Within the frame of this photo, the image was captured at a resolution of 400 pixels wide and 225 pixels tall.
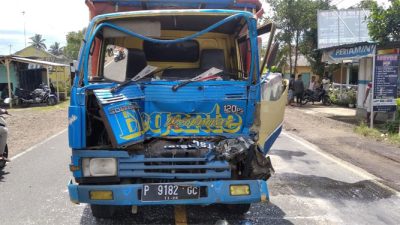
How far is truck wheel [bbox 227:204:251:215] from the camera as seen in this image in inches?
212

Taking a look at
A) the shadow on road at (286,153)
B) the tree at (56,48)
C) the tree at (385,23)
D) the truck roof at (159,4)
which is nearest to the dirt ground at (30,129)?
the truck roof at (159,4)

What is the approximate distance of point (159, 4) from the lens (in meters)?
6.53

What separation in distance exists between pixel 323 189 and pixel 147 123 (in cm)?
336

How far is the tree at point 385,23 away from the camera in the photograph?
554 inches

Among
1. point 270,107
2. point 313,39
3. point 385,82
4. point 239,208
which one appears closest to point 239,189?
point 239,208

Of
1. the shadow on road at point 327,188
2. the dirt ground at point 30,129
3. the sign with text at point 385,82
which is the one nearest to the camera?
the shadow on road at point 327,188

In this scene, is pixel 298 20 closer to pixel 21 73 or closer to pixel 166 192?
pixel 21 73

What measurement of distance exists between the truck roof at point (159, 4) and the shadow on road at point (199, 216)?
2.84 meters

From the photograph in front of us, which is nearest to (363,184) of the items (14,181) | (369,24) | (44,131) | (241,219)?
(241,219)

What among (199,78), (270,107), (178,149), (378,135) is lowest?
(378,135)

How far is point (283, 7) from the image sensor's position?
105 ft

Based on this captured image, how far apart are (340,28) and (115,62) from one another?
81.0 feet

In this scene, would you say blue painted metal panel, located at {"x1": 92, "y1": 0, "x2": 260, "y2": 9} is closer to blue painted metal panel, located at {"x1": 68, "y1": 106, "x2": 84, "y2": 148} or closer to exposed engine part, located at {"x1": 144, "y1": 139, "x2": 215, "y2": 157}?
blue painted metal panel, located at {"x1": 68, "y1": 106, "x2": 84, "y2": 148}

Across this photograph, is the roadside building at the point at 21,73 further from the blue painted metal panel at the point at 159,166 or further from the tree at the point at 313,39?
the blue painted metal panel at the point at 159,166
